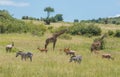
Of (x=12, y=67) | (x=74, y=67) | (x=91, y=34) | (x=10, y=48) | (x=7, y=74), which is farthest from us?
(x=91, y=34)

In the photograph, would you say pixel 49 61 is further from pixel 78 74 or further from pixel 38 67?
pixel 78 74

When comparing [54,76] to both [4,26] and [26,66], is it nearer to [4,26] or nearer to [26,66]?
[26,66]

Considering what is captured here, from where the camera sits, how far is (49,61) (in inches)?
803

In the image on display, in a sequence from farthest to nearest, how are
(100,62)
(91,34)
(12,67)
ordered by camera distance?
(91,34)
(100,62)
(12,67)

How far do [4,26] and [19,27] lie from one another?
11.6 feet

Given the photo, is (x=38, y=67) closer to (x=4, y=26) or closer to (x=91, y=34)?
(x=4, y=26)

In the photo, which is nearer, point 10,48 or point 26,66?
point 26,66

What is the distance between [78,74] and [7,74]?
2804 millimetres

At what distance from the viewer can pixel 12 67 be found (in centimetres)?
1708

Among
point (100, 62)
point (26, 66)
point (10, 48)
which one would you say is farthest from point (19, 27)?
point (26, 66)

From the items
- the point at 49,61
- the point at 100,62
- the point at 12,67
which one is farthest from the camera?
the point at 100,62

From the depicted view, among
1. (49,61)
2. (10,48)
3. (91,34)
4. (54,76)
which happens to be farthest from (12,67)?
(91,34)

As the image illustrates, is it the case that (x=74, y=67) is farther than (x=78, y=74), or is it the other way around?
(x=74, y=67)

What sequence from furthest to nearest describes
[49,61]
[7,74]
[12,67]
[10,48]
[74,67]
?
[10,48]
[49,61]
[74,67]
[12,67]
[7,74]
